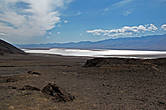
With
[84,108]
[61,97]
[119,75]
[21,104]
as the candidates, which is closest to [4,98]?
[21,104]

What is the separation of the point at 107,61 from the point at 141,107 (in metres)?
13.7

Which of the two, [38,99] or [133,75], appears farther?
[133,75]

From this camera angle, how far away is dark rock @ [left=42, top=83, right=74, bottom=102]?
7688 millimetres

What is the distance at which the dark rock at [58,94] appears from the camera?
25.2 ft

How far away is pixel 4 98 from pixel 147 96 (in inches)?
279

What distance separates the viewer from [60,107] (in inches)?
267

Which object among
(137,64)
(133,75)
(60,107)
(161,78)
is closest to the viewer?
(60,107)

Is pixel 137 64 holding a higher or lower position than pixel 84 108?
higher

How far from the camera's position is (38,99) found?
7.70 metres

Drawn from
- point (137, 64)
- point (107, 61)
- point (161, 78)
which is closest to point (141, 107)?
point (161, 78)

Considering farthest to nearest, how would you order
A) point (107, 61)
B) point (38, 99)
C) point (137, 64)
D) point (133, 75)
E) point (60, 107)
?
point (107, 61)
point (137, 64)
point (133, 75)
point (38, 99)
point (60, 107)

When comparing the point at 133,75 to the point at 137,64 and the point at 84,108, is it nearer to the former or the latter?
the point at 137,64

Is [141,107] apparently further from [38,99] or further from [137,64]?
[137,64]

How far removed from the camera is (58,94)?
8031mm
